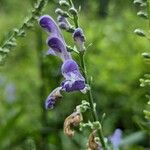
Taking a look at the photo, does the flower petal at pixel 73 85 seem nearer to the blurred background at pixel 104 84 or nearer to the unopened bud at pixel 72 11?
the unopened bud at pixel 72 11

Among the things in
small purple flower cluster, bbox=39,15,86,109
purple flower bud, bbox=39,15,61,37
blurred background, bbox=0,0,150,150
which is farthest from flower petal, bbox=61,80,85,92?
blurred background, bbox=0,0,150,150

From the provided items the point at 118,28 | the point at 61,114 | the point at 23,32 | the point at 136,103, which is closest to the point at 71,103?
the point at 61,114

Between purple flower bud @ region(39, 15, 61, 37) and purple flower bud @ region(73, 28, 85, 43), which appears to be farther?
purple flower bud @ region(39, 15, 61, 37)

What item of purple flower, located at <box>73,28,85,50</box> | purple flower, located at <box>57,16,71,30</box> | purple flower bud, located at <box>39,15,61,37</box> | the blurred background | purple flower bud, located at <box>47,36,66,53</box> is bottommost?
purple flower, located at <box>73,28,85,50</box>

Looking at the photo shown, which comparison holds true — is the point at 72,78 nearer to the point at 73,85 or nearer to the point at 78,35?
the point at 73,85

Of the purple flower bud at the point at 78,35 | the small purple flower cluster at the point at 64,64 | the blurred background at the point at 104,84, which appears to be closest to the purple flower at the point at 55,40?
the small purple flower cluster at the point at 64,64

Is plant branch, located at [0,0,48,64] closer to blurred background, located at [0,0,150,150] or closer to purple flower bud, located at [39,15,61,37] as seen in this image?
purple flower bud, located at [39,15,61,37]

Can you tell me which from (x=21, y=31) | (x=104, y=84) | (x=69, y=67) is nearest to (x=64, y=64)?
(x=69, y=67)

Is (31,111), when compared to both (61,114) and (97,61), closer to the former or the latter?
(61,114)

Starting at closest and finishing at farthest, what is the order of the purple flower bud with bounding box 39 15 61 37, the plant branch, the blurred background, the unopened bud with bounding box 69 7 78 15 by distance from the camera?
the unopened bud with bounding box 69 7 78 15 < the plant branch < the purple flower bud with bounding box 39 15 61 37 < the blurred background
